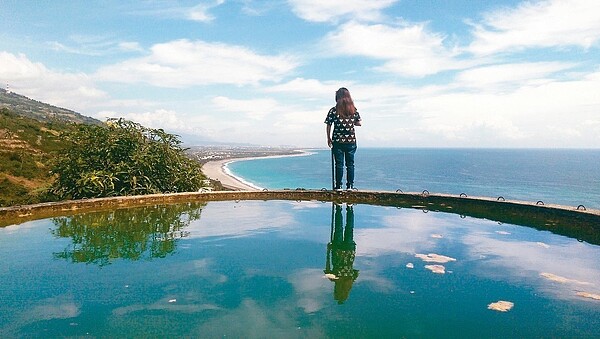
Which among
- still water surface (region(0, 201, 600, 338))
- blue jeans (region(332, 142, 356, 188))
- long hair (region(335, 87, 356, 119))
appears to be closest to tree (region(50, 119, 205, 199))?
still water surface (region(0, 201, 600, 338))

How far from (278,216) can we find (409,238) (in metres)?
2.82

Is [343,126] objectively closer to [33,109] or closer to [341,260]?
[341,260]

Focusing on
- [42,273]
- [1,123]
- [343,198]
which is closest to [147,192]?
[343,198]

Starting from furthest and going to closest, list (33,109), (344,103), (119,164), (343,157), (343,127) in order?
(33,109)
(119,164)
(343,157)
(343,127)
(344,103)

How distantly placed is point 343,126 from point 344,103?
563mm

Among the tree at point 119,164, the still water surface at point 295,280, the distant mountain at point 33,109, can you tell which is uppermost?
the distant mountain at point 33,109

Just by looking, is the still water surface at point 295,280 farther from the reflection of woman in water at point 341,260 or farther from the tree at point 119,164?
the tree at point 119,164

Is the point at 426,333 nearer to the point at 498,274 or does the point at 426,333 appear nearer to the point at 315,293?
the point at 315,293

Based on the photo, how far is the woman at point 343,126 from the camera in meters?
8.93

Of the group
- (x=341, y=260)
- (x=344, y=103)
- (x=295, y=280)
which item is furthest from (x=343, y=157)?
(x=295, y=280)

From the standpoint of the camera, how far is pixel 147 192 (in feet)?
33.1

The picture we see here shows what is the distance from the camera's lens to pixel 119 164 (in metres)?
10.0

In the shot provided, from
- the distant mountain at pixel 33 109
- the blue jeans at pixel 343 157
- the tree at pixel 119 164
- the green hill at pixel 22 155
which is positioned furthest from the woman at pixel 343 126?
the distant mountain at pixel 33 109

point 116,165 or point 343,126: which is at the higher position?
point 343,126
